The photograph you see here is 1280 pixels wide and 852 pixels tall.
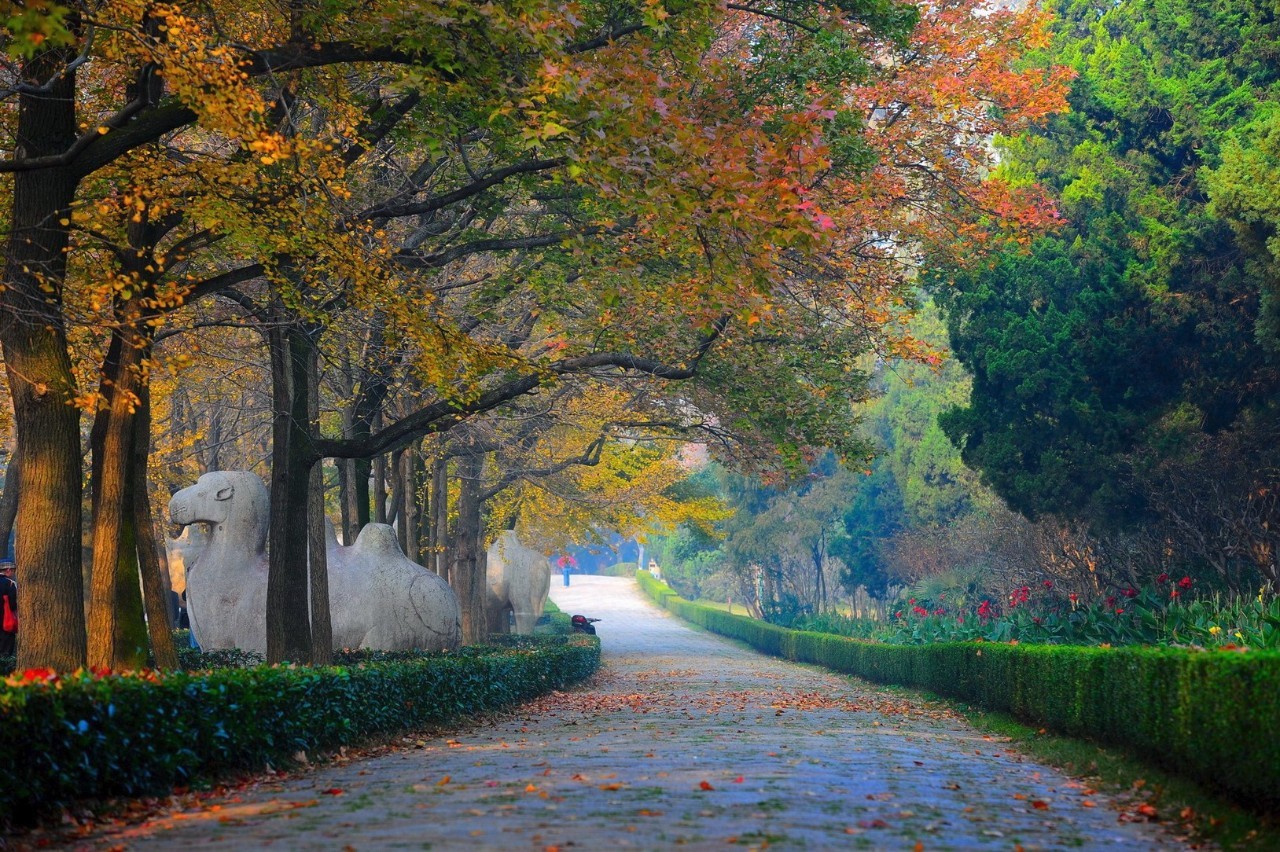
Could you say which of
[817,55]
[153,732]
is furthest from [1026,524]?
[153,732]

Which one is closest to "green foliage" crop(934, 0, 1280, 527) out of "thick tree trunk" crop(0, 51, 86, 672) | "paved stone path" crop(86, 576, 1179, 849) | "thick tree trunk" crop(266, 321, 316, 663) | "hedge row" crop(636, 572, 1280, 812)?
"hedge row" crop(636, 572, 1280, 812)

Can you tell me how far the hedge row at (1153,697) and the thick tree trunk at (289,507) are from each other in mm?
9141

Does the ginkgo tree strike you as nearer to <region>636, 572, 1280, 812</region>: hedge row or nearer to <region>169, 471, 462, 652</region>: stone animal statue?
<region>169, 471, 462, 652</region>: stone animal statue

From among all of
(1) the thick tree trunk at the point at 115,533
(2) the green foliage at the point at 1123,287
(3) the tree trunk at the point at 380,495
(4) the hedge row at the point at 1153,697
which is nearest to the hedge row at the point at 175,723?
(1) the thick tree trunk at the point at 115,533

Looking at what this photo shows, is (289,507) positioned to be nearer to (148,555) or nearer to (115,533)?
(148,555)

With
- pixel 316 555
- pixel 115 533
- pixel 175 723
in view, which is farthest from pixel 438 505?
pixel 175 723

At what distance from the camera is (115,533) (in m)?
13.2

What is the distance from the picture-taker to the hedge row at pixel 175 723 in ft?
24.5

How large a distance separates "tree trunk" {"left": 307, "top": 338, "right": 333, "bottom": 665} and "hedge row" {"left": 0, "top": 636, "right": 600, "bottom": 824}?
11.2ft

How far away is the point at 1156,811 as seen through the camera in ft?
30.1

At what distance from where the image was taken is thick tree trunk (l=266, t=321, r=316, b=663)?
17.1 m

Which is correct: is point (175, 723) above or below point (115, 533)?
below

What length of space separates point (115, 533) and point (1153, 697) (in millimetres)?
9831

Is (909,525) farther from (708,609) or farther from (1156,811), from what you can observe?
(1156,811)
